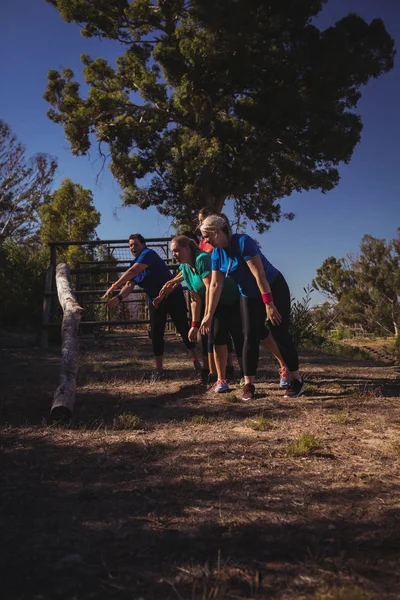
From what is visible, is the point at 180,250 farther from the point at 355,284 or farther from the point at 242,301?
the point at 355,284

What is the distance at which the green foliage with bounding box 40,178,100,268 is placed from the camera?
2703 cm

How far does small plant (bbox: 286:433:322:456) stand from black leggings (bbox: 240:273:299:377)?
1545 mm

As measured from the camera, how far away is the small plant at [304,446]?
3.31 metres

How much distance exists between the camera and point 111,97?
684 inches

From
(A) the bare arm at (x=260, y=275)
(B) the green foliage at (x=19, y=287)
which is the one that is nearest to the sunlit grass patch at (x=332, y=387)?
(A) the bare arm at (x=260, y=275)

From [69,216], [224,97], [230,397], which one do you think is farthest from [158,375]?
[69,216]

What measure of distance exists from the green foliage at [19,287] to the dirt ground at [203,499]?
28.3 ft

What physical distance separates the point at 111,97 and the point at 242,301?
14.4 metres

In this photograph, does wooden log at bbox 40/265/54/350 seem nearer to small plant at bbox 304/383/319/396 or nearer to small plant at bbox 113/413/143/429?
small plant at bbox 304/383/319/396

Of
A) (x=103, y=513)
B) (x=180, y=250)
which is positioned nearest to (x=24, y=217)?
(x=180, y=250)

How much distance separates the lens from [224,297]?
18.1 feet

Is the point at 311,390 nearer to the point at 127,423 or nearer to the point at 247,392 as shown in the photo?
the point at 247,392

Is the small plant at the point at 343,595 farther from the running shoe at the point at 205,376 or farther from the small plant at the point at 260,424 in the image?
the running shoe at the point at 205,376

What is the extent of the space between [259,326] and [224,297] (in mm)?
619
